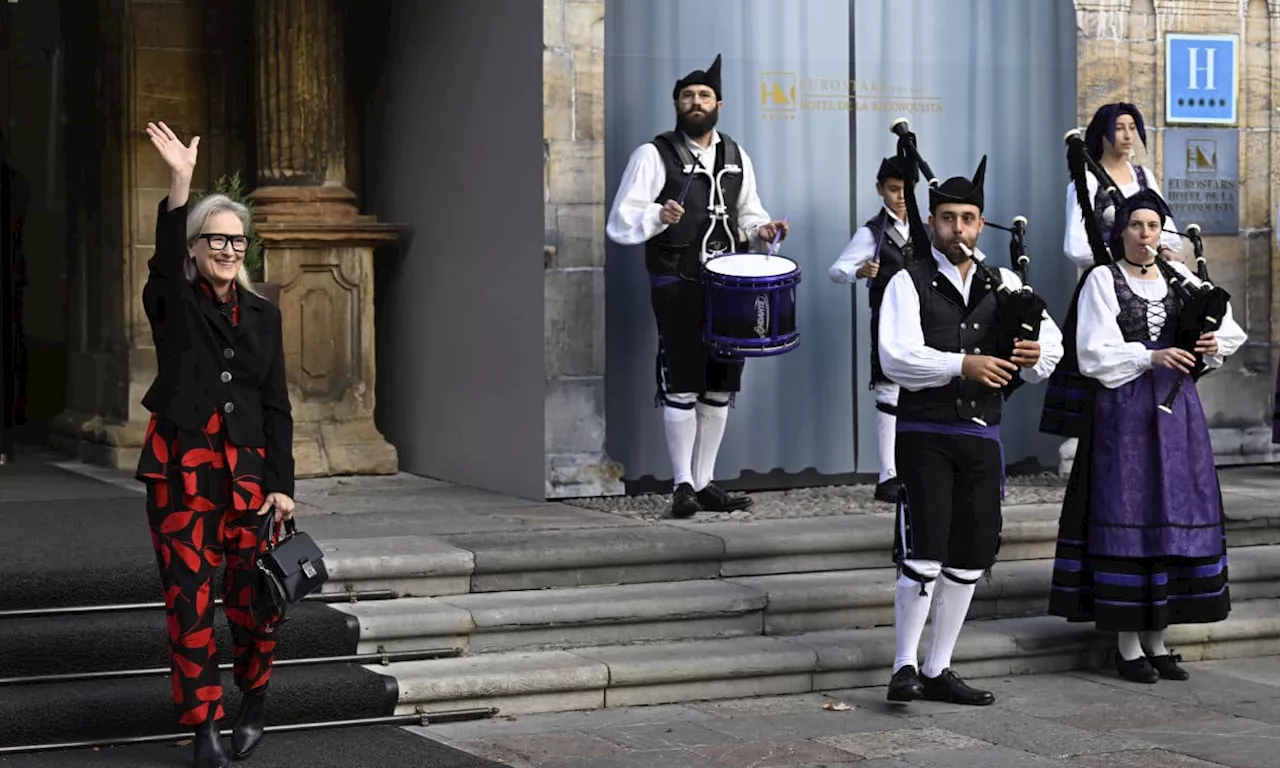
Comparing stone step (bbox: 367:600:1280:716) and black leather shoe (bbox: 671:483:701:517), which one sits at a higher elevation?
black leather shoe (bbox: 671:483:701:517)

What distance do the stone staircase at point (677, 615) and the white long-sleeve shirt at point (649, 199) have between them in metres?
1.36

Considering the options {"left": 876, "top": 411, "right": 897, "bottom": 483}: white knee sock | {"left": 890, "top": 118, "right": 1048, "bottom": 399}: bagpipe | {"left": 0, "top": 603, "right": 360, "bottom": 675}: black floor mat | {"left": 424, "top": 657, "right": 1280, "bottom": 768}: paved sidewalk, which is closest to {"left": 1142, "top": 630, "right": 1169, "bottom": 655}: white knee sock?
{"left": 424, "top": 657, "right": 1280, "bottom": 768}: paved sidewalk

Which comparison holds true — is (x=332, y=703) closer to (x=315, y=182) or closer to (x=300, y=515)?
(x=300, y=515)

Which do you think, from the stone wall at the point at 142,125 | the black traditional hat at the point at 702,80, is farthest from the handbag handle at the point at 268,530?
the stone wall at the point at 142,125

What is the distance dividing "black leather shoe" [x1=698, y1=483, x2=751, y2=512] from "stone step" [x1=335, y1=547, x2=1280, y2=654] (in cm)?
106

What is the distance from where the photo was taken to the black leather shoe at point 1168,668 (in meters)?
8.80

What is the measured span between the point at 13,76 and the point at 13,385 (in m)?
2.18

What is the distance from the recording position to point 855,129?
11344 mm

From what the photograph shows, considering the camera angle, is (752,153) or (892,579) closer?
(892,579)

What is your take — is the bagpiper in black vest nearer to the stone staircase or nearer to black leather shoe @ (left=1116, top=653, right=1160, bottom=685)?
the stone staircase

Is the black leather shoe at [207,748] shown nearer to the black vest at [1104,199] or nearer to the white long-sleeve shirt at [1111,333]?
the white long-sleeve shirt at [1111,333]

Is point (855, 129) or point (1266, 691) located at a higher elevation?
point (855, 129)

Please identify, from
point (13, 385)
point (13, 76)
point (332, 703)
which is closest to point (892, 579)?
point (332, 703)

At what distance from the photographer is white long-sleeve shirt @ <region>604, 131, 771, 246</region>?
996cm
